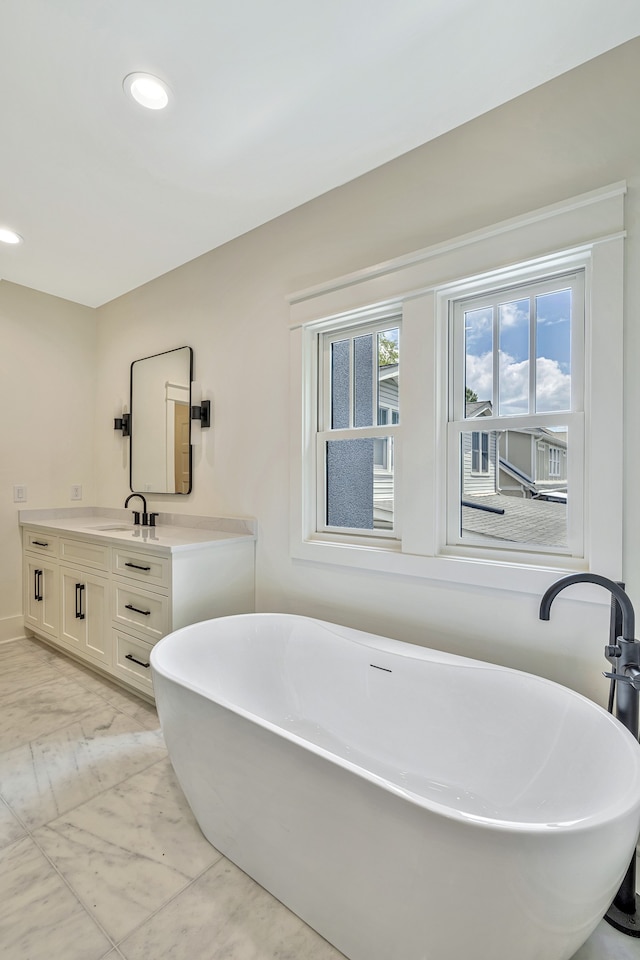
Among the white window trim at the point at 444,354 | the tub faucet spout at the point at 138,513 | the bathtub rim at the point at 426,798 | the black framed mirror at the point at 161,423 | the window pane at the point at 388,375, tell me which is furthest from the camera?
the tub faucet spout at the point at 138,513

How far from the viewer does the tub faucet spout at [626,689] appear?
4.00ft

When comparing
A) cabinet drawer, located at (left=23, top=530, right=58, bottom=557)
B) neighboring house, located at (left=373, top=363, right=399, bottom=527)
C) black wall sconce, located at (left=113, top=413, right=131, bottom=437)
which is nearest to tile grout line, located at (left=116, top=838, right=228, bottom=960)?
neighboring house, located at (left=373, top=363, right=399, bottom=527)

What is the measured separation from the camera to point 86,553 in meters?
2.72

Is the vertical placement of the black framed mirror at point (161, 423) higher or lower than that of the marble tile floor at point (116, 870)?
higher

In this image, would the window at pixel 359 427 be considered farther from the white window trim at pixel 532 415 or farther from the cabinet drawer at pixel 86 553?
the cabinet drawer at pixel 86 553

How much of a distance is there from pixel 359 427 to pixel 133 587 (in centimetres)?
144

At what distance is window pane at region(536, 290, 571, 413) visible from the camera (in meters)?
1.68

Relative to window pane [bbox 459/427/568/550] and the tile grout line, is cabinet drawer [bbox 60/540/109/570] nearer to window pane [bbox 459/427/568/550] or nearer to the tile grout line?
the tile grout line

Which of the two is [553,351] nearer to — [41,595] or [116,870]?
[116,870]

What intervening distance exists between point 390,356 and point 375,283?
0.33 meters

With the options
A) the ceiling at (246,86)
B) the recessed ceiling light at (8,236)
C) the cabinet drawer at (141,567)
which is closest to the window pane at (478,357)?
the ceiling at (246,86)

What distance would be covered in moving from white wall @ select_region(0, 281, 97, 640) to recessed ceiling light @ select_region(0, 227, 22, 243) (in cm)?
69

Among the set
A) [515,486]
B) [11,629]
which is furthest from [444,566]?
[11,629]

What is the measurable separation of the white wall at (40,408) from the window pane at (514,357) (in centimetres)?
325
